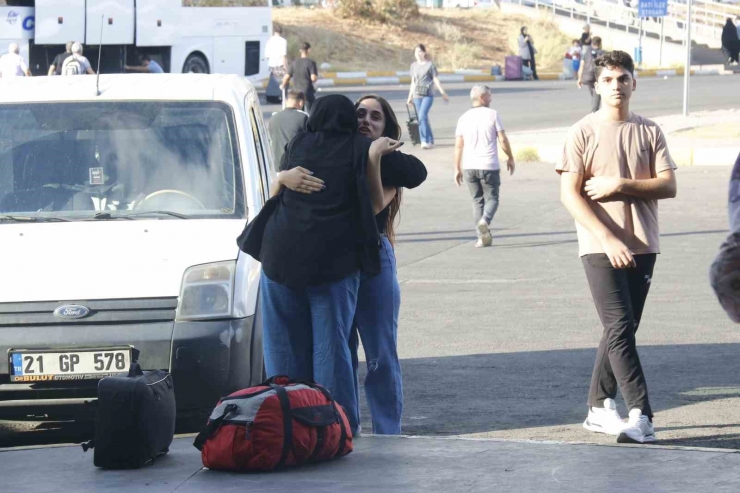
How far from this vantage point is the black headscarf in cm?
498

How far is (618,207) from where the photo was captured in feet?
18.9

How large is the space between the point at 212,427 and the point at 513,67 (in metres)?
39.4

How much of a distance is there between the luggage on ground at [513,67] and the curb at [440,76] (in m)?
0.48

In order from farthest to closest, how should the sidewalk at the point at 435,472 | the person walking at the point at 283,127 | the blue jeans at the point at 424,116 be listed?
1. the blue jeans at the point at 424,116
2. the person walking at the point at 283,127
3. the sidewalk at the point at 435,472

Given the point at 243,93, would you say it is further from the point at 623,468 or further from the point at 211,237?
the point at 623,468

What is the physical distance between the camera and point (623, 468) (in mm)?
4848

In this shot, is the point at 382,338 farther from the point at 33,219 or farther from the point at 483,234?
the point at 483,234

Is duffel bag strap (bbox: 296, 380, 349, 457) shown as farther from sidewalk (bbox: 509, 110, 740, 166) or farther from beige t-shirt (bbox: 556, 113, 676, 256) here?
sidewalk (bbox: 509, 110, 740, 166)

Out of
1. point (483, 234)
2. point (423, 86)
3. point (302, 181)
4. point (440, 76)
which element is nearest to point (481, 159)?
point (483, 234)

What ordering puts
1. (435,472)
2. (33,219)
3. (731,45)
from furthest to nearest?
(731,45), (33,219), (435,472)

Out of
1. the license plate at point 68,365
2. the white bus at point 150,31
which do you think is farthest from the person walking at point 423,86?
the license plate at point 68,365

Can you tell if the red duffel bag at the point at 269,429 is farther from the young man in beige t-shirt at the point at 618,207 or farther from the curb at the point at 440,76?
the curb at the point at 440,76

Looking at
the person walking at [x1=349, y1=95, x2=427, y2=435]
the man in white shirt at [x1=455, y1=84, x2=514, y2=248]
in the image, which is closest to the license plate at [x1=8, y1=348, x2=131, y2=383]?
the person walking at [x1=349, y1=95, x2=427, y2=435]

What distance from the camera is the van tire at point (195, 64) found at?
32812 millimetres
